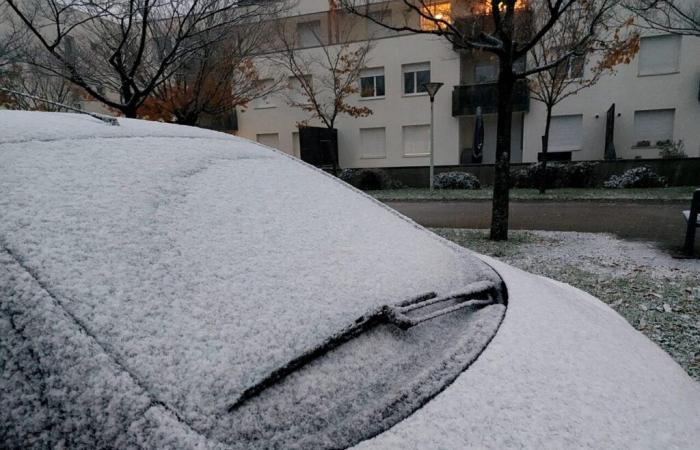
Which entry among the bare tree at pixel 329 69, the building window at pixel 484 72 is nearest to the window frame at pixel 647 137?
the building window at pixel 484 72

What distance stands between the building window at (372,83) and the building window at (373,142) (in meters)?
1.65

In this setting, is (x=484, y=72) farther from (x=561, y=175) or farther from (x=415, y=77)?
(x=561, y=175)

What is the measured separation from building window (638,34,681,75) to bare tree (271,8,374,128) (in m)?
10.7

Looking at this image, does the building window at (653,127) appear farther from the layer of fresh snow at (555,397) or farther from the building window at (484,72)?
the layer of fresh snow at (555,397)

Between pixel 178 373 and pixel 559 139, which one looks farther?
pixel 559 139

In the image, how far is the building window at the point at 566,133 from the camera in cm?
1878

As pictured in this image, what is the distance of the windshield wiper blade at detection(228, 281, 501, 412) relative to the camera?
916 mm

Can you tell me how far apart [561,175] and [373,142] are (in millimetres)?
9236

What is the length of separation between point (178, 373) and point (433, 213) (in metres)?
10.0

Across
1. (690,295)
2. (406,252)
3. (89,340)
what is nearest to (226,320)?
(89,340)

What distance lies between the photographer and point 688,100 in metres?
17.4

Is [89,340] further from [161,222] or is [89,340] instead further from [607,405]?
[607,405]

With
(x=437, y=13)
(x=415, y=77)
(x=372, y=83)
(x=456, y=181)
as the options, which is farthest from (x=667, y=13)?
(x=372, y=83)

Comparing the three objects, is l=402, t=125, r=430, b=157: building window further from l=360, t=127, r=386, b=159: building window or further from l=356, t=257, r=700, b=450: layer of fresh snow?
l=356, t=257, r=700, b=450: layer of fresh snow
